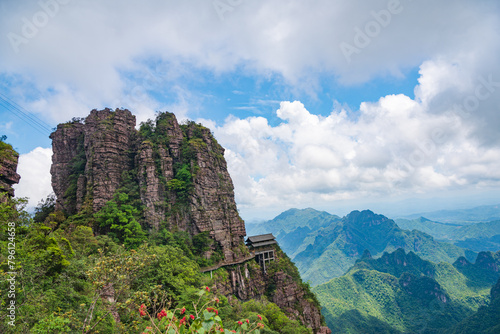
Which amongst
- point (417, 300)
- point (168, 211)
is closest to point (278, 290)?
point (168, 211)

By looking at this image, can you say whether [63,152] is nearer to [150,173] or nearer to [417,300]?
[150,173]

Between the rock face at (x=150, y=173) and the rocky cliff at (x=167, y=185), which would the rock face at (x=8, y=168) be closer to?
the rocky cliff at (x=167, y=185)

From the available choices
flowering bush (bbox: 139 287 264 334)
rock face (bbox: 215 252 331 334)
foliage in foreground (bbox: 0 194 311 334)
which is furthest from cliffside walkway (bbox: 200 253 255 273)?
flowering bush (bbox: 139 287 264 334)

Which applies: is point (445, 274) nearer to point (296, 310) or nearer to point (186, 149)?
point (296, 310)

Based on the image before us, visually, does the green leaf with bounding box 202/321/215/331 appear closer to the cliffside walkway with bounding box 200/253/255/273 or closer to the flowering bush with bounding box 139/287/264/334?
the flowering bush with bounding box 139/287/264/334

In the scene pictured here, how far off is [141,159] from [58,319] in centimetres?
3246

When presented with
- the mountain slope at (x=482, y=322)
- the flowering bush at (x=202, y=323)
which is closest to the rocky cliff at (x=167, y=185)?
the flowering bush at (x=202, y=323)

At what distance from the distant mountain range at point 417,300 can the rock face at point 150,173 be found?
67.1 meters

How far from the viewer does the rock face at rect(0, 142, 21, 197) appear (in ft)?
Answer: 58.5

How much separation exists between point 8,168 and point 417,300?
132m

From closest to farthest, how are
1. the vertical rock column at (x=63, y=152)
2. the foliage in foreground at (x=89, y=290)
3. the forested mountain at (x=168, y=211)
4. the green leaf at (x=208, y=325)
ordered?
the green leaf at (x=208, y=325) → the foliage in foreground at (x=89, y=290) → the forested mountain at (x=168, y=211) → the vertical rock column at (x=63, y=152)

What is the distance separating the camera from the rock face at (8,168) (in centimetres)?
1783

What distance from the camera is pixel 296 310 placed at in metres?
42.1

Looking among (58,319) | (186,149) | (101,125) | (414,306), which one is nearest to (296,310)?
(186,149)
